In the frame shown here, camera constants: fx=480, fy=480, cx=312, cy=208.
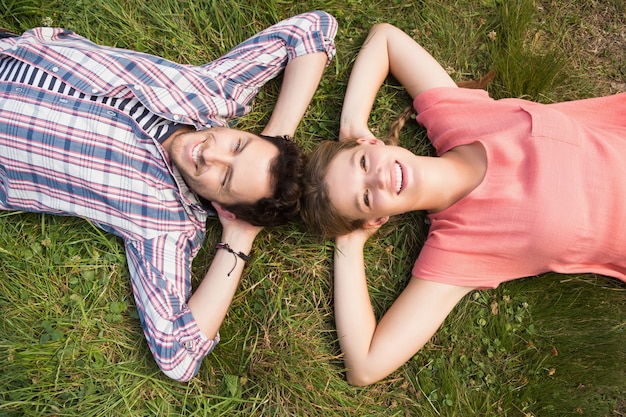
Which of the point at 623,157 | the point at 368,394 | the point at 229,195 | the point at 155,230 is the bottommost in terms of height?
the point at 368,394

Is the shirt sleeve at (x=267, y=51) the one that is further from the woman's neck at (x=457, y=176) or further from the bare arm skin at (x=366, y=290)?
the woman's neck at (x=457, y=176)

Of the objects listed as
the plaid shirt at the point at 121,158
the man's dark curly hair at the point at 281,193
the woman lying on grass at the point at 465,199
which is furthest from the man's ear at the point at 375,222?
the plaid shirt at the point at 121,158

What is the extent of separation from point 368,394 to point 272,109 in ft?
7.11

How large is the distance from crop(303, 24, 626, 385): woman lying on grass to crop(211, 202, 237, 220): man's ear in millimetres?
497

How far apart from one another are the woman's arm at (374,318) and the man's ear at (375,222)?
0.33 ft

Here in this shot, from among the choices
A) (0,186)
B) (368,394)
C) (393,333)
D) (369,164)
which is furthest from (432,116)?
(0,186)

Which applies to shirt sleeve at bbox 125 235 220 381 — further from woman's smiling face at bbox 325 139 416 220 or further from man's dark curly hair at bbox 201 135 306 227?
woman's smiling face at bbox 325 139 416 220

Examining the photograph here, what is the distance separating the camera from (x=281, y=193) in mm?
2900

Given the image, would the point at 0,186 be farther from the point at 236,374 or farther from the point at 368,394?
the point at 368,394

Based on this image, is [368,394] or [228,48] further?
[228,48]

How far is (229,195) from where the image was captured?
2.87 m

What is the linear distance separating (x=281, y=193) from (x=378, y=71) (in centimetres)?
116

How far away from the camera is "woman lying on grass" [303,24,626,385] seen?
277 centimetres

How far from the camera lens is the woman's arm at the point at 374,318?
296 cm
